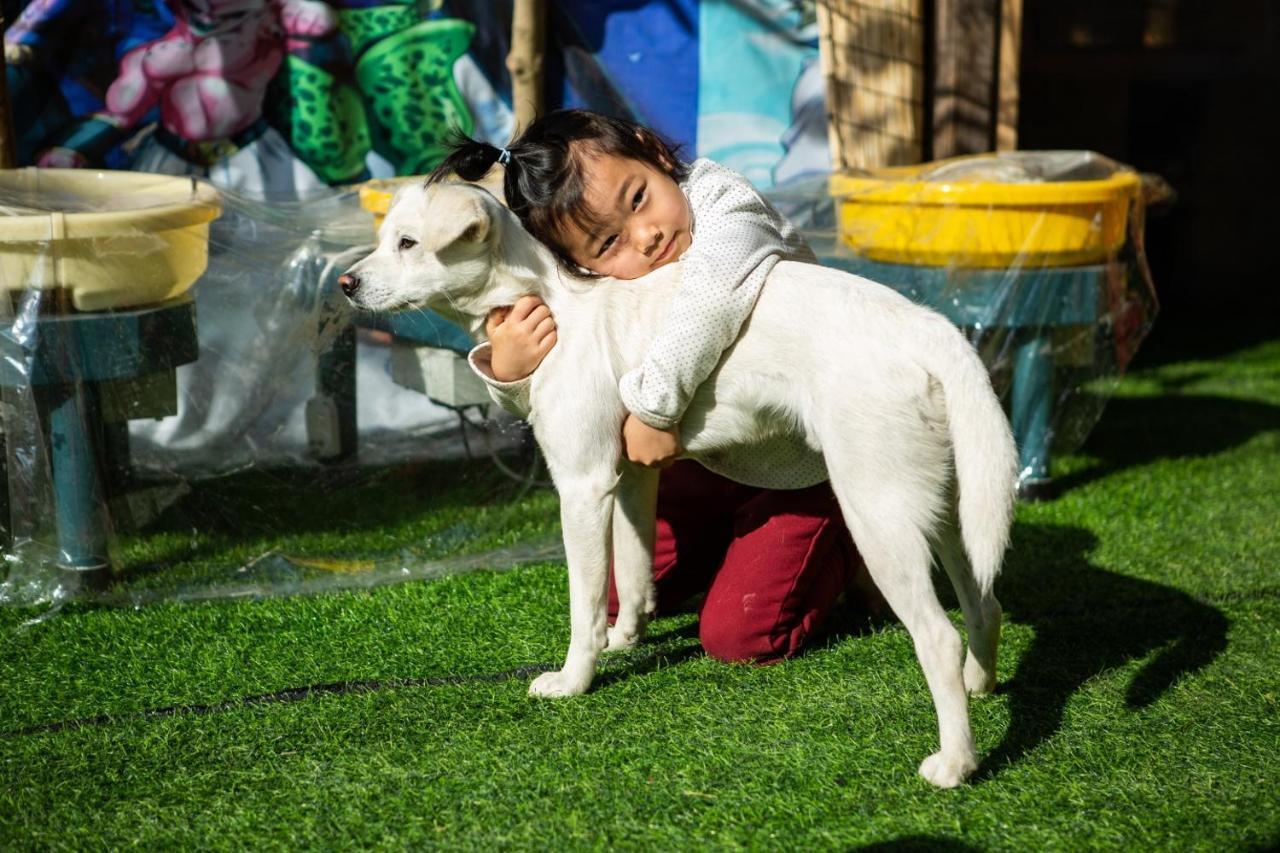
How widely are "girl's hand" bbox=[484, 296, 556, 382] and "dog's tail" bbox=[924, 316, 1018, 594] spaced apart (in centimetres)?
81

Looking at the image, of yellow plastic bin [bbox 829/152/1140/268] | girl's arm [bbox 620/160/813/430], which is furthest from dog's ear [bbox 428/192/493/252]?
yellow plastic bin [bbox 829/152/1140/268]

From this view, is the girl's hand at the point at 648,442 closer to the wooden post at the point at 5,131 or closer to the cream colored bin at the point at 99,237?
the cream colored bin at the point at 99,237

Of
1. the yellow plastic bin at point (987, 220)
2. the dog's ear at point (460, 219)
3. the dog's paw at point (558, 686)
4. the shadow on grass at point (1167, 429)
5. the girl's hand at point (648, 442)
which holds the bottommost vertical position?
the shadow on grass at point (1167, 429)

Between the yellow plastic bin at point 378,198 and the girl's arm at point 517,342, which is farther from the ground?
the yellow plastic bin at point 378,198

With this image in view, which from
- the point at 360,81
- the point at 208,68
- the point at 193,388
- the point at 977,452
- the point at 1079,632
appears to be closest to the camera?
the point at 977,452

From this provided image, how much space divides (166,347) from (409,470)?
788 millimetres

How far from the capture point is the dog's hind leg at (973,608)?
2.59 m

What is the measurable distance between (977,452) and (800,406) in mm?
385

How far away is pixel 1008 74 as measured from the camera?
17.0 ft

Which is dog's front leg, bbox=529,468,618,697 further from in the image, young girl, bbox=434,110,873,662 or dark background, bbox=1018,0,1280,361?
dark background, bbox=1018,0,1280,361

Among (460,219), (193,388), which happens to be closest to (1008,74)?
(460,219)

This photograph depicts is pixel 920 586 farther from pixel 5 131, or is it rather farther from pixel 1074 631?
pixel 5 131

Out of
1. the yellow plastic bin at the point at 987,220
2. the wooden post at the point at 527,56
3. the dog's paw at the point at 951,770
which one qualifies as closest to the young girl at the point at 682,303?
the dog's paw at the point at 951,770

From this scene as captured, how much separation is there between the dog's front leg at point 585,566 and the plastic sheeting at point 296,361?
100 centimetres
